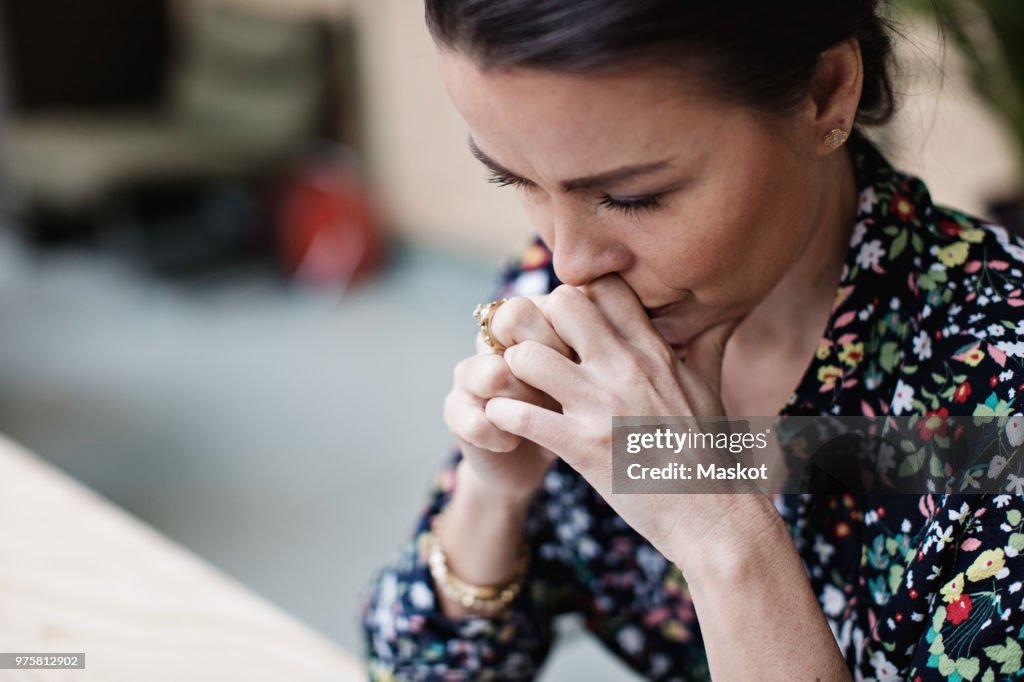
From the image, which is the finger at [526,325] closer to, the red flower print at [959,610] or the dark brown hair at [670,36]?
the dark brown hair at [670,36]

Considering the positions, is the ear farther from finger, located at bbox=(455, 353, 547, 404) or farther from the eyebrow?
finger, located at bbox=(455, 353, 547, 404)

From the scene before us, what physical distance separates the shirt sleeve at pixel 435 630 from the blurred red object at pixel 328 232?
11.0 ft

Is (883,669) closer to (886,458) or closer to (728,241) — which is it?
(886,458)

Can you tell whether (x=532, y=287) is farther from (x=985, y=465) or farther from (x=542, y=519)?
(x=985, y=465)

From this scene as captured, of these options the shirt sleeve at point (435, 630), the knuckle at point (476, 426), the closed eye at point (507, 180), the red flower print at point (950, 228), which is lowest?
the shirt sleeve at point (435, 630)

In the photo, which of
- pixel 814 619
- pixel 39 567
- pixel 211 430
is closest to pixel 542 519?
pixel 814 619

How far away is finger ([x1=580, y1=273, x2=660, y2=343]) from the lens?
86 cm

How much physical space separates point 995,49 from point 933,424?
128 centimetres

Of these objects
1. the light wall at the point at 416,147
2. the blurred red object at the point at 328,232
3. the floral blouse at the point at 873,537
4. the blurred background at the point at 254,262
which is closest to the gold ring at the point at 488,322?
the floral blouse at the point at 873,537

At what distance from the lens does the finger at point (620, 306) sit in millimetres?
858

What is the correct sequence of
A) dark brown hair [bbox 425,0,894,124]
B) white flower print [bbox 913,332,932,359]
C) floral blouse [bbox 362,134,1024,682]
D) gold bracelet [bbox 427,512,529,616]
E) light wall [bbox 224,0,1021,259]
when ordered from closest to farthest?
dark brown hair [bbox 425,0,894,124] → floral blouse [bbox 362,134,1024,682] → white flower print [bbox 913,332,932,359] → gold bracelet [bbox 427,512,529,616] → light wall [bbox 224,0,1021,259]

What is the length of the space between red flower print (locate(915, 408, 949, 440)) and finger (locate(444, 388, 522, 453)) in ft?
1.12

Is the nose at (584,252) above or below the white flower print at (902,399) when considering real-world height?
above

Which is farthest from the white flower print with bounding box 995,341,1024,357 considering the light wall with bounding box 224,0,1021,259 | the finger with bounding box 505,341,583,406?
the light wall with bounding box 224,0,1021,259
